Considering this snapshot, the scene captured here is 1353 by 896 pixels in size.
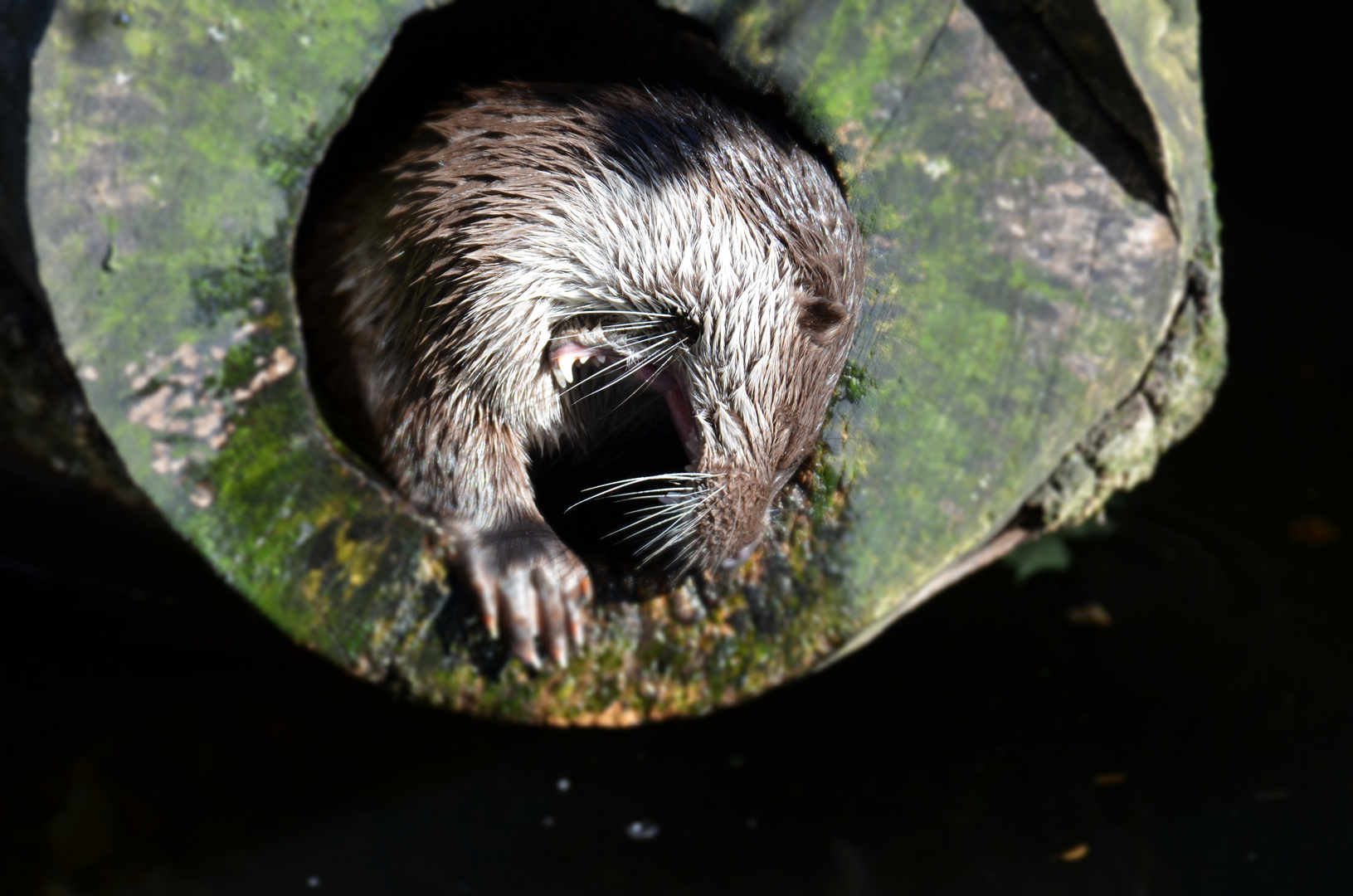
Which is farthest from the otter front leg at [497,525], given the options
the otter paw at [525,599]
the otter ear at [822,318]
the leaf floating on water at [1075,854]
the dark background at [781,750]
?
the leaf floating on water at [1075,854]

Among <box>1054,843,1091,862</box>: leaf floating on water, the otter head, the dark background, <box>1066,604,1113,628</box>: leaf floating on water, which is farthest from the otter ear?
<box>1066,604,1113,628</box>: leaf floating on water

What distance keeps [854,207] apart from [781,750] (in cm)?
197

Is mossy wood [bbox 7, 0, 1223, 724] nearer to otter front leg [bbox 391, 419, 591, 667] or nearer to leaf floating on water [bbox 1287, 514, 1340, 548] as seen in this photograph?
otter front leg [bbox 391, 419, 591, 667]

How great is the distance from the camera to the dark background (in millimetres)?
2615

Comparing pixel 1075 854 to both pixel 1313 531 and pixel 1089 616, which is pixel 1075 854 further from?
pixel 1313 531

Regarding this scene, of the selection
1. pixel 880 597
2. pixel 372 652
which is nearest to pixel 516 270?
pixel 372 652

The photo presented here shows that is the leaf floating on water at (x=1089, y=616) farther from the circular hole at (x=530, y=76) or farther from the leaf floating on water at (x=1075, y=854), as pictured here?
the circular hole at (x=530, y=76)

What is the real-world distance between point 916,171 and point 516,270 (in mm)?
844

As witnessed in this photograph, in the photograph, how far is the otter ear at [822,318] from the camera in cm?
142

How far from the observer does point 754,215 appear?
1.79m

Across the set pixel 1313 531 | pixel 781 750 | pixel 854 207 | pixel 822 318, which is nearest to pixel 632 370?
pixel 822 318

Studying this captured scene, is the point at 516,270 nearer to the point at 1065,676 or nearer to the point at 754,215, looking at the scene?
the point at 754,215

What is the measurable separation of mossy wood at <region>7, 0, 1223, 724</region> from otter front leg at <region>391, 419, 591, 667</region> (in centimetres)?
5

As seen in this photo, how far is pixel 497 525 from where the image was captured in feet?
5.90
